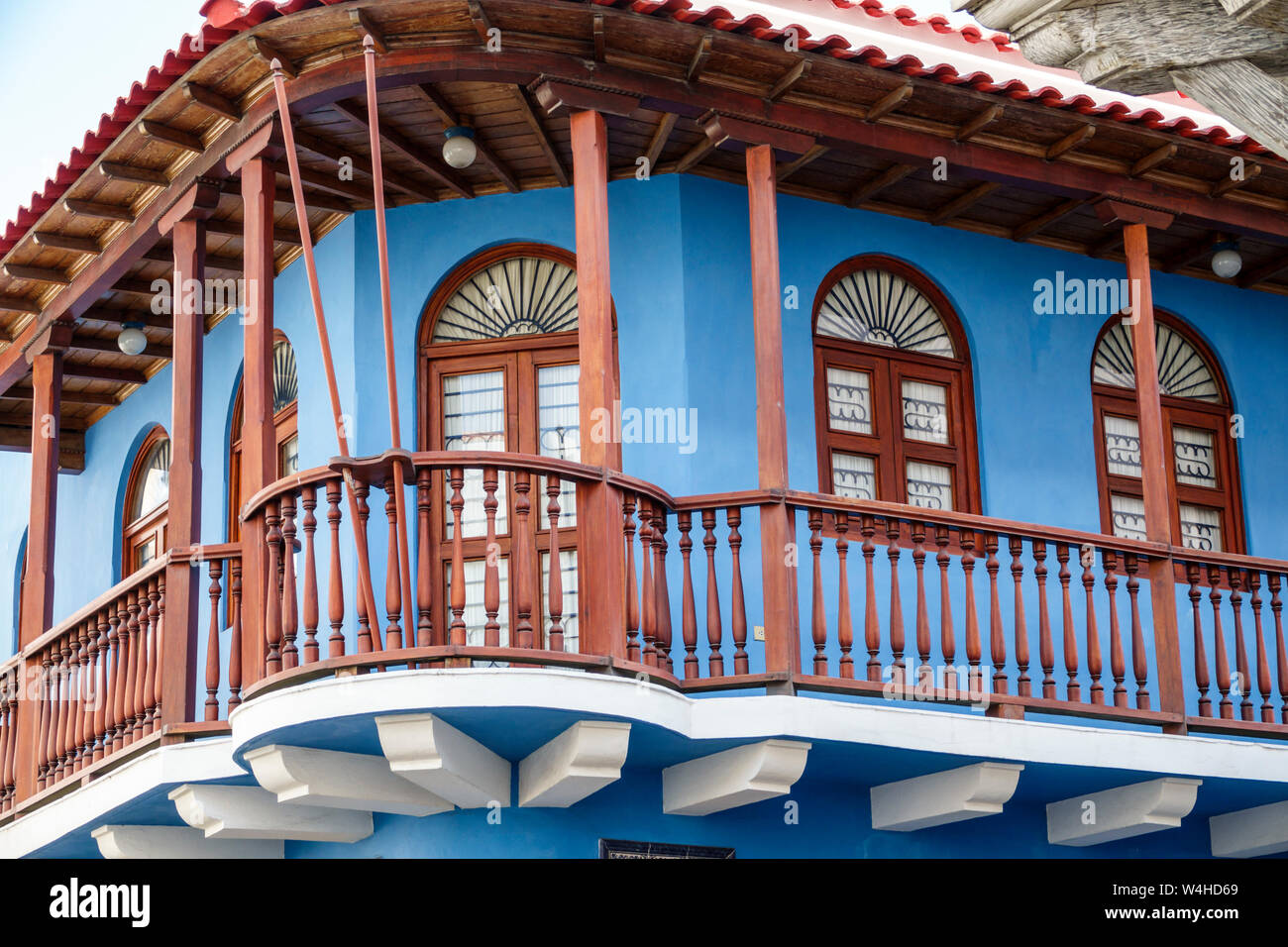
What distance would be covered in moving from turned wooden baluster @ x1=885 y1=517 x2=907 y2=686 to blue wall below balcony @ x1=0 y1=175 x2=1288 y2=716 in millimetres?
1078

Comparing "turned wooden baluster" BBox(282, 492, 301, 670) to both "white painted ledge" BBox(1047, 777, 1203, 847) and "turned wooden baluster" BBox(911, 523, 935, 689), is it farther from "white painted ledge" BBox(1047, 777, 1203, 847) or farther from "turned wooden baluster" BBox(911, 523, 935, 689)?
"white painted ledge" BBox(1047, 777, 1203, 847)

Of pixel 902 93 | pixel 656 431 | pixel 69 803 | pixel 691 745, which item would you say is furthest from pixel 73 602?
pixel 902 93

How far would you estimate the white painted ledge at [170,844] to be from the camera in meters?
9.99

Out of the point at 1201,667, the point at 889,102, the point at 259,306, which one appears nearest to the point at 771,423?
the point at 889,102

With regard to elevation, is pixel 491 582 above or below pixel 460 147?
below

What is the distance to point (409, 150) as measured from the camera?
404 inches

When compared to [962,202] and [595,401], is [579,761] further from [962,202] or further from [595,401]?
[962,202]

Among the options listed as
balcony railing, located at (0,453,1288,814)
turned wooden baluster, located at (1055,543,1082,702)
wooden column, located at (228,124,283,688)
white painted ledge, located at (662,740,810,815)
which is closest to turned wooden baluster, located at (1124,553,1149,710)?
balcony railing, located at (0,453,1288,814)

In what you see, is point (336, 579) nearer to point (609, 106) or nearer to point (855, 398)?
point (609, 106)

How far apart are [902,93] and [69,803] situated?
19.8 feet

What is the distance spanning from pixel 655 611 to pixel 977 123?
339cm

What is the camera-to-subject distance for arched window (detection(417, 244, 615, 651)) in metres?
10.5

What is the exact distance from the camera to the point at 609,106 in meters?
9.23

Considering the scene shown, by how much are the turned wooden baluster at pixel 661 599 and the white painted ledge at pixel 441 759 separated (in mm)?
1008
